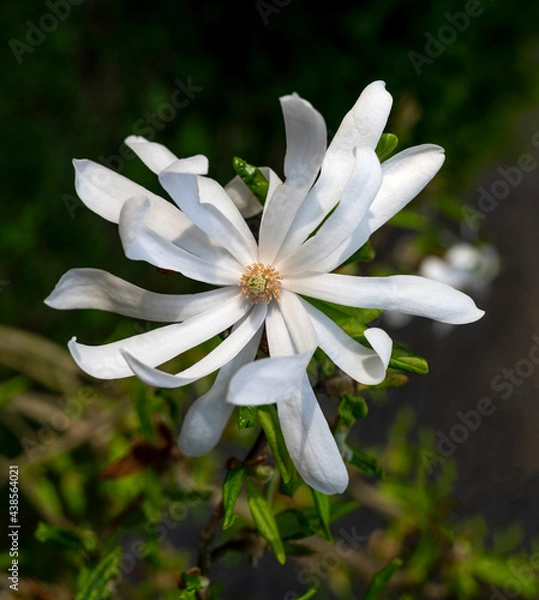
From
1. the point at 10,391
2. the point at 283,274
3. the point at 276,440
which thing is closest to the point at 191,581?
the point at 276,440

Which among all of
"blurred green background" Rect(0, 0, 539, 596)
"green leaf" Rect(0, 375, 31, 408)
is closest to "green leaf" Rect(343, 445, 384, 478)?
"green leaf" Rect(0, 375, 31, 408)

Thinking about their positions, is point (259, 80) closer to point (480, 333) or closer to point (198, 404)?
point (480, 333)

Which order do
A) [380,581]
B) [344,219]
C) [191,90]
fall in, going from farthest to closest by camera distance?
[191,90]
[380,581]
[344,219]

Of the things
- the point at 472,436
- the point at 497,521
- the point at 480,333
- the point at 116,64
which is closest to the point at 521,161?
the point at 480,333

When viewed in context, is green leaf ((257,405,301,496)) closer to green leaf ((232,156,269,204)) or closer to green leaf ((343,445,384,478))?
green leaf ((343,445,384,478))

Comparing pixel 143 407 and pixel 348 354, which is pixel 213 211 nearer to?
pixel 348 354

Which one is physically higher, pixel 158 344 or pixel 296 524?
pixel 158 344
